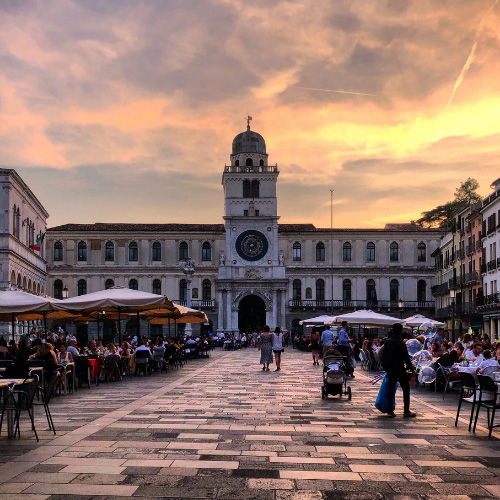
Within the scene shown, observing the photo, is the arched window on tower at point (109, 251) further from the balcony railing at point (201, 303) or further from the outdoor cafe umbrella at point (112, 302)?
the outdoor cafe umbrella at point (112, 302)

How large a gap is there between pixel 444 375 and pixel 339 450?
9276mm

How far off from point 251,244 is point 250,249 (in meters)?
0.54

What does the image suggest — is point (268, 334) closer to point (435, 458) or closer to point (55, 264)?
point (435, 458)

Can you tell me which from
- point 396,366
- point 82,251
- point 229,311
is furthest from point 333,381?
point 82,251

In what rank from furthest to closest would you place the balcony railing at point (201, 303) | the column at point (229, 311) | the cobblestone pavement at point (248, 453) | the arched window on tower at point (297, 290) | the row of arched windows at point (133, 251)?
the arched window on tower at point (297, 290)
the row of arched windows at point (133, 251)
the balcony railing at point (201, 303)
the column at point (229, 311)
the cobblestone pavement at point (248, 453)

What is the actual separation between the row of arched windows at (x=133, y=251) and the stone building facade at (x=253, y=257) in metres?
0.11

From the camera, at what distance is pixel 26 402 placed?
33.2 feet

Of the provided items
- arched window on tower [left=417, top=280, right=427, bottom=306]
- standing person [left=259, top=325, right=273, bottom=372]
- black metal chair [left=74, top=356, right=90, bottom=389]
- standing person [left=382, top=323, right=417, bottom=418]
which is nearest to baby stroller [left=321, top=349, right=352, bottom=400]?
standing person [left=382, top=323, right=417, bottom=418]

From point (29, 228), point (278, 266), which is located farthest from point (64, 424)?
point (278, 266)

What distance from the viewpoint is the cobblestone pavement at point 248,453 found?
7062mm

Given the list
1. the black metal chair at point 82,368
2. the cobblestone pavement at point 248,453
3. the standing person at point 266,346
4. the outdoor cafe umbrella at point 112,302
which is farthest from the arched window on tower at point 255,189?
the cobblestone pavement at point 248,453

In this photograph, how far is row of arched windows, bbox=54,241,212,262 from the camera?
7712 cm

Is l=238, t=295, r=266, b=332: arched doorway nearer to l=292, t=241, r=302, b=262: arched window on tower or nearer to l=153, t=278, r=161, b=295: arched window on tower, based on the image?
l=292, t=241, r=302, b=262: arched window on tower

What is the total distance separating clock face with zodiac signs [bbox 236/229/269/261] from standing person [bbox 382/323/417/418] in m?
61.7
